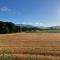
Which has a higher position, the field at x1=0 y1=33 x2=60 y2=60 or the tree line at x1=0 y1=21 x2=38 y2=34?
the tree line at x1=0 y1=21 x2=38 y2=34

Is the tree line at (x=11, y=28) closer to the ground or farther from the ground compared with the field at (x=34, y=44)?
farther from the ground

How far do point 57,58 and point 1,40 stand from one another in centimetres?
138

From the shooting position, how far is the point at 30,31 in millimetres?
5293

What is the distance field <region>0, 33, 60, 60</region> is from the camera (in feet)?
17.1

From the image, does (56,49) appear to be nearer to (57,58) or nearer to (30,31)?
(57,58)

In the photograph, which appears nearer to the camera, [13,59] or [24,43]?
[13,59]

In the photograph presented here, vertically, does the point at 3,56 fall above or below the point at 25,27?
below

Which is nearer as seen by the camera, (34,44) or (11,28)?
(11,28)

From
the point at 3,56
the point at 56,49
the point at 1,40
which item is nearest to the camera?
the point at 3,56

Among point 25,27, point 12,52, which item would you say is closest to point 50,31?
point 25,27

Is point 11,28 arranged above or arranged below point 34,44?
above

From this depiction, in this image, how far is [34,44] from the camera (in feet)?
18.0

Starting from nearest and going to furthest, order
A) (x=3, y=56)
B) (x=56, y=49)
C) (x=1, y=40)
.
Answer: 1. (x=3, y=56)
2. (x=56, y=49)
3. (x=1, y=40)

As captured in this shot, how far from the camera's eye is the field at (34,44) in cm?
521
